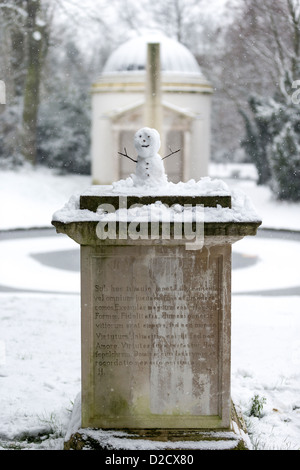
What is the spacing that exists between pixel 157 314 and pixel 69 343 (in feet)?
9.60

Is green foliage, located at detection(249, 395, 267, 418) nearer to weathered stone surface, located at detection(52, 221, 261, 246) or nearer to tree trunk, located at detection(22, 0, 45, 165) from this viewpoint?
weathered stone surface, located at detection(52, 221, 261, 246)

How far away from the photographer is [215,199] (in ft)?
13.5

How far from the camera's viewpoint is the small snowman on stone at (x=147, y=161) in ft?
14.5

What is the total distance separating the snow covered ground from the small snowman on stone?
6.03 feet

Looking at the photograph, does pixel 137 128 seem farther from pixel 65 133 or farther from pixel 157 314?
pixel 157 314

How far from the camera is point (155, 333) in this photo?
4188mm

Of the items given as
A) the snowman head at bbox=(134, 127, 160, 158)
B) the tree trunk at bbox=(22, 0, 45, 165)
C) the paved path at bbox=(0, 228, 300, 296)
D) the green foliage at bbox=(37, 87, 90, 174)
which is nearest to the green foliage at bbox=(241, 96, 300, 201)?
the paved path at bbox=(0, 228, 300, 296)

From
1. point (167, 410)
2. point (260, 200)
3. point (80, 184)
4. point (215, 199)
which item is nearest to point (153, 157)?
point (215, 199)

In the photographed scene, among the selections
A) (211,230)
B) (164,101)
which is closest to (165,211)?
(211,230)

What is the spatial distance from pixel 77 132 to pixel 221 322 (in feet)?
79.5

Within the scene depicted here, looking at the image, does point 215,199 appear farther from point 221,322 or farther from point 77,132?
point 77,132

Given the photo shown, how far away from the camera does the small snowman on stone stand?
441 centimetres

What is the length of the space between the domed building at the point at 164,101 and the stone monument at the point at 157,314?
1953 centimetres

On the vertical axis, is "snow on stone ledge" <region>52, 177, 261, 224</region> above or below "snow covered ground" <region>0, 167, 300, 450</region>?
above
